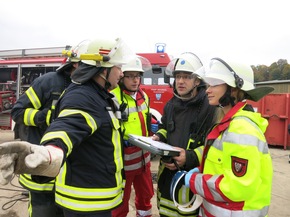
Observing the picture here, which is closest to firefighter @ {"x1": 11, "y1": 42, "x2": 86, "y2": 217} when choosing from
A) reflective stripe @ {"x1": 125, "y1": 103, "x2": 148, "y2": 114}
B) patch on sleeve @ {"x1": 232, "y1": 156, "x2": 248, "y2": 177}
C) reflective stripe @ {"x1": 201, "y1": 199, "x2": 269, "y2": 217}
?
reflective stripe @ {"x1": 125, "y1": 103, "x2": 148, "y2": 114}

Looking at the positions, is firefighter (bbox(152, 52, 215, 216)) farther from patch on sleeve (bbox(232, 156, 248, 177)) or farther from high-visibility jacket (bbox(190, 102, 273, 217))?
patch on sleeve (bbox(232, 156, 248, 177))

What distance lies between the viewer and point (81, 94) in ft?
5.11

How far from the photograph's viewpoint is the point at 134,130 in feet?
9.68

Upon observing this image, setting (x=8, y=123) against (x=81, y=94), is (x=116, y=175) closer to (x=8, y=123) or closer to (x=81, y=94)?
(x=81, y=94)

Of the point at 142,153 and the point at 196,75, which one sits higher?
the point at 196,75

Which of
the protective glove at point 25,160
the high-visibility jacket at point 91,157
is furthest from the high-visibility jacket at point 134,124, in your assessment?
the protective glove at point 25,160

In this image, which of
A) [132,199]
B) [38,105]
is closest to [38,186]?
[38,105]

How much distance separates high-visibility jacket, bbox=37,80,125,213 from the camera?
1.50 metres

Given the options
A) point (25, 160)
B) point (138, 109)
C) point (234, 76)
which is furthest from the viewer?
point (138, 109)

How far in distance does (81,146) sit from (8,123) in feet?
24.9

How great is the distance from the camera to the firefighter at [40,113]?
2189 mm

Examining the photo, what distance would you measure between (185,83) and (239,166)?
45.3 inches

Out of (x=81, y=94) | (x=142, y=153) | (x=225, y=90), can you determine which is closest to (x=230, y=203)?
(x=225, y=90)

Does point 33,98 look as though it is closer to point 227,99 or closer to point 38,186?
point 38,186
